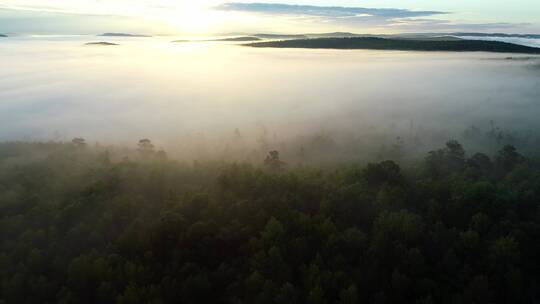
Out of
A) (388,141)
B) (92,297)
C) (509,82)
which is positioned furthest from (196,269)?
(509,82)

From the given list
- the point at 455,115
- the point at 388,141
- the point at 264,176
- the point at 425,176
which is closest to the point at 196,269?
the point at 264,176

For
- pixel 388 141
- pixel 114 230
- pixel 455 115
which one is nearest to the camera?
pixel 114 230

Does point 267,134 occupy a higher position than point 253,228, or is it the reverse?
point 253,228

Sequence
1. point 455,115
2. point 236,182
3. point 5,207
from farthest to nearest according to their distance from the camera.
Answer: point 455,115 < point 236,182 < point 5,207

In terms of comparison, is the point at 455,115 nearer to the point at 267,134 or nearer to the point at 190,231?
the point at 267,134

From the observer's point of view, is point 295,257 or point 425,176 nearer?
point 295,257

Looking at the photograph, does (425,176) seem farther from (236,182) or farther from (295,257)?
(295,257)
